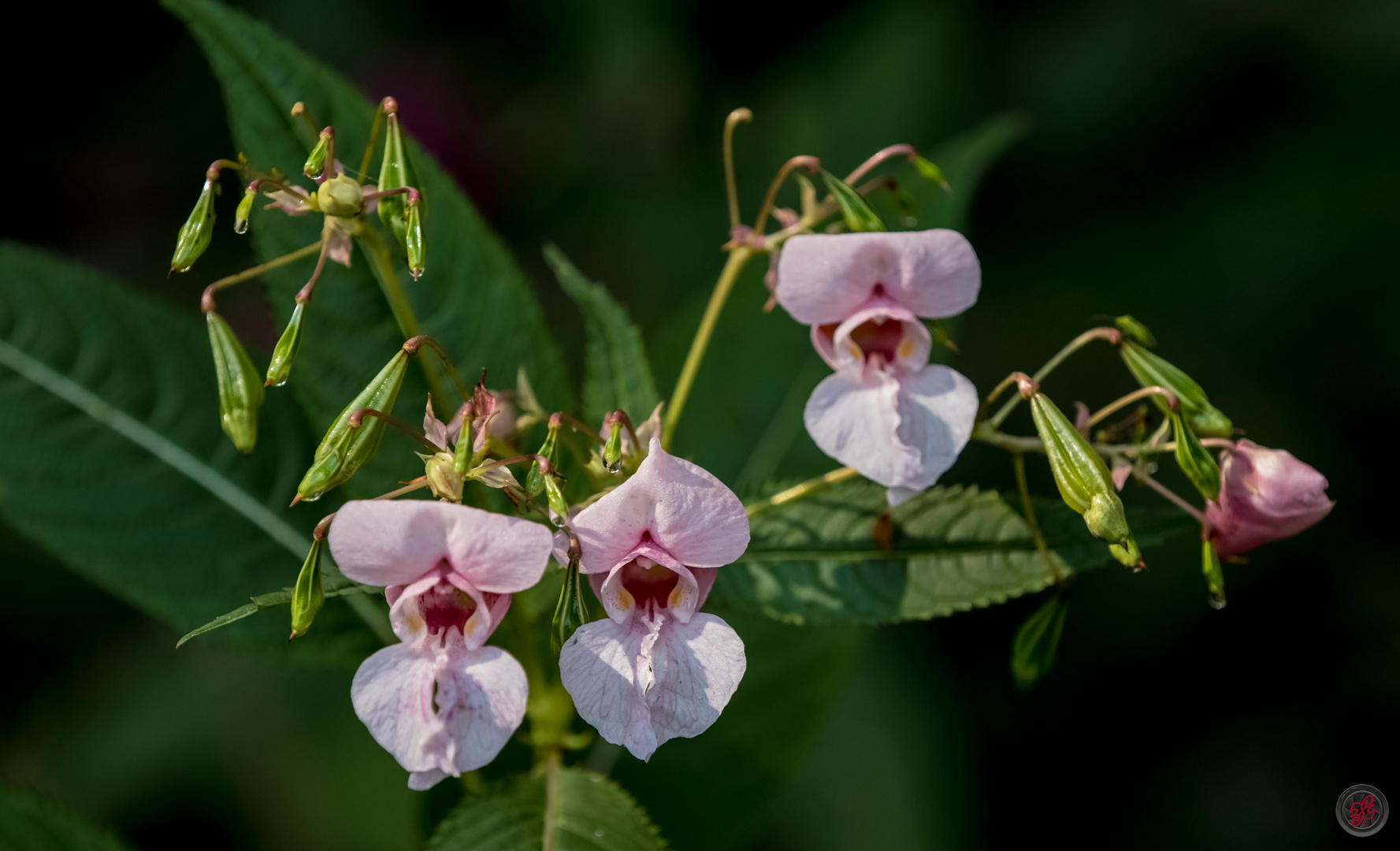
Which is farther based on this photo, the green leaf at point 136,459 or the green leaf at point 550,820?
the green leaf at point 136,459

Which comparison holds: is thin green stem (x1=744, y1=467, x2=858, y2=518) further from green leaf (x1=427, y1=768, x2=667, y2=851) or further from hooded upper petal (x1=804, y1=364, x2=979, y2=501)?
green leaf (x1=427, y1=768, x2=667, y2=851)

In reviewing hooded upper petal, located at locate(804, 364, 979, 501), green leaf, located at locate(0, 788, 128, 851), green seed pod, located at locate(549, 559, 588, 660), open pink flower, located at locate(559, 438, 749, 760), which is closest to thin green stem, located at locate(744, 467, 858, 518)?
hooded upper petal, located at locate(804, 364, 979, 501)

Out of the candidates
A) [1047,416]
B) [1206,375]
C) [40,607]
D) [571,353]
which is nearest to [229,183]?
[571,353]

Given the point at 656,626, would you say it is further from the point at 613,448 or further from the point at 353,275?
Result: the point at 353,275

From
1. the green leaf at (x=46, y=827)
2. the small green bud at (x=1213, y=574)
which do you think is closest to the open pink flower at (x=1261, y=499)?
the small green bud at (x=1213, y=574)

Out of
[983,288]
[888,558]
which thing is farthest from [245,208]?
[983,288]

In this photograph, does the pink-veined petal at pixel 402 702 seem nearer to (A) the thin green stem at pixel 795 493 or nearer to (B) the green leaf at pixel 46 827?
(A) the thin green stem at pixel 795 493

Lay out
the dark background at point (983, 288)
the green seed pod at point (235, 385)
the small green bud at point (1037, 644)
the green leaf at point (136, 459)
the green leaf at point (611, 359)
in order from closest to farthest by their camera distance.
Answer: the green seed pod at point (235, 385), the small green bud at point (1037, 644), the green leaf at point (611, 359), the green leaf at point (136, 459), the dark background at point (983, 288)
